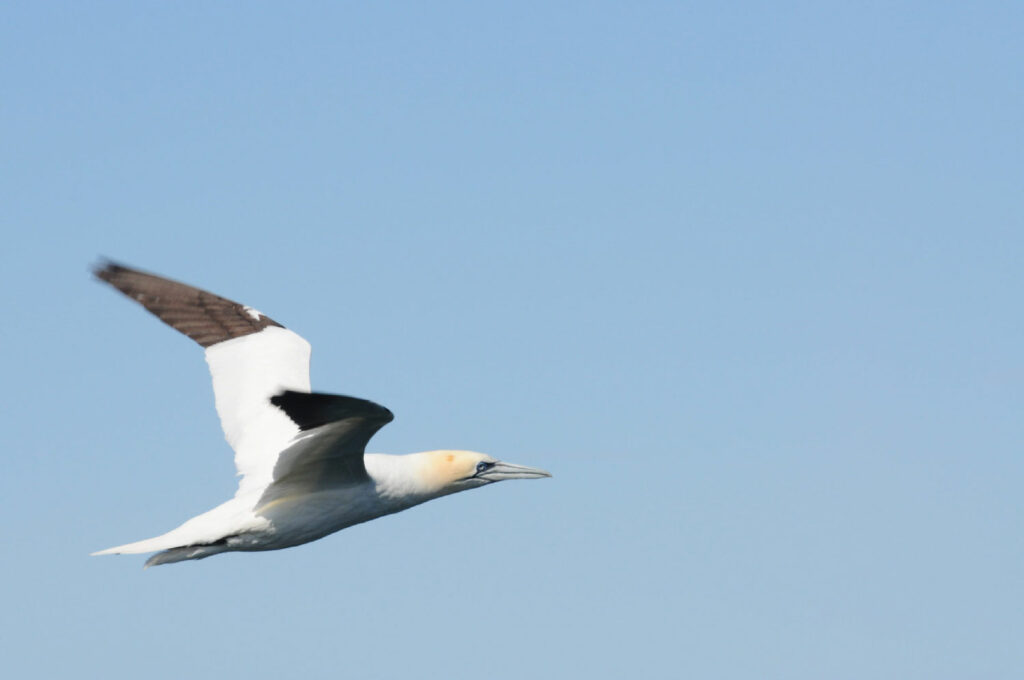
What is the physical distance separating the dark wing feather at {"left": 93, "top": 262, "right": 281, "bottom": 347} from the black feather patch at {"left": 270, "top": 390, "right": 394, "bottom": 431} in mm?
5130

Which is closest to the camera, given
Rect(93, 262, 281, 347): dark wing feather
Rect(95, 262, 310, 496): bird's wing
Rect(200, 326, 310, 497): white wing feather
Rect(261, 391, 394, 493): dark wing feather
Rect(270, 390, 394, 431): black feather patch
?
Rect(270, 390, 394, 431): black feather patch

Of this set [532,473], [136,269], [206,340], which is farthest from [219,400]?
[532,473]

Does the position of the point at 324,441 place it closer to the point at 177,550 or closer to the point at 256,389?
the point at 177,550

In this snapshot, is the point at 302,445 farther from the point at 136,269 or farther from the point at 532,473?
the point at 136,269

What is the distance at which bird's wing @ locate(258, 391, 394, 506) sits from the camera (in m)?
12.0

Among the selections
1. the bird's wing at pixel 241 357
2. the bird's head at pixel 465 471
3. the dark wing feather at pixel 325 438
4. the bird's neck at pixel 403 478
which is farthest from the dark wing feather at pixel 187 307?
the dark wing feather at pixel 325 438

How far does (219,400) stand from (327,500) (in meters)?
2.80

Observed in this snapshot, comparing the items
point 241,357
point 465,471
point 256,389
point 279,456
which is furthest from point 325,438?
point 241,357

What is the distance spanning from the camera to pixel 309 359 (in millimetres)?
17453

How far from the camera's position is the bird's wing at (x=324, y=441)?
39.3 feet

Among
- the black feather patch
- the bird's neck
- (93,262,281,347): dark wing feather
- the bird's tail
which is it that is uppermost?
(93,262,281,347): dark wing feather

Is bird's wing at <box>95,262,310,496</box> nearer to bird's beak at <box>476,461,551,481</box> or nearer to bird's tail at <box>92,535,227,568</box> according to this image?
bird's tail at <box>92,535,227,568</box>

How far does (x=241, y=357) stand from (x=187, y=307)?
1.26 m

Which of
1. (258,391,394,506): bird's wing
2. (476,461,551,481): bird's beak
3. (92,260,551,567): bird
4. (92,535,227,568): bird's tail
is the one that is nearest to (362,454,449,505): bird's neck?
(92,260,551,567): bird
